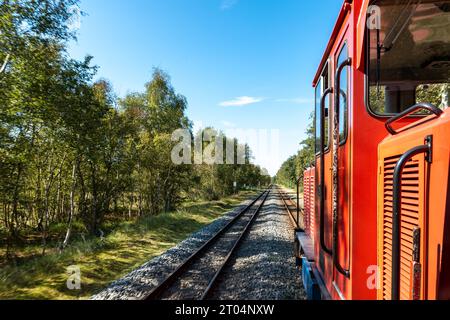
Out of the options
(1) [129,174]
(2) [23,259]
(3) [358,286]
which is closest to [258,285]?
(3) [358,286]

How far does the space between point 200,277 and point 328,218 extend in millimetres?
4553

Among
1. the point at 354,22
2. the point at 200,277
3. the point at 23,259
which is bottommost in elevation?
the point at 23,259

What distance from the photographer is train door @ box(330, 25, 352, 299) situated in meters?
2.79

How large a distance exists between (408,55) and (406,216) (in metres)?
1.83

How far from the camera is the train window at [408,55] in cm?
254

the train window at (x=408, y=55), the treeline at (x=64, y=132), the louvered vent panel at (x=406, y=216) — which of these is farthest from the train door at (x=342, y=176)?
the treeline at (x=64, y=132)

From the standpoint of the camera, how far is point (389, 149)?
2.35m

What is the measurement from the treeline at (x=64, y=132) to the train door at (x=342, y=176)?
8.64m

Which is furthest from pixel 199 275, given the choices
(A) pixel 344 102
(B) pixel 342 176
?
(A) pixel 344 102

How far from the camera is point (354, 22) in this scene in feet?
8.95

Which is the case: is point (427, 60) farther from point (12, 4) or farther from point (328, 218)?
point (12, 4)

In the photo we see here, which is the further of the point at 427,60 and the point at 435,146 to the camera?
the point at 427,60

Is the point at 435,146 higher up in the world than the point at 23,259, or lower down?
higher up

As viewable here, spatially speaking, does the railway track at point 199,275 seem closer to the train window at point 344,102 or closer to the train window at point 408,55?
the train window at point 344,102
